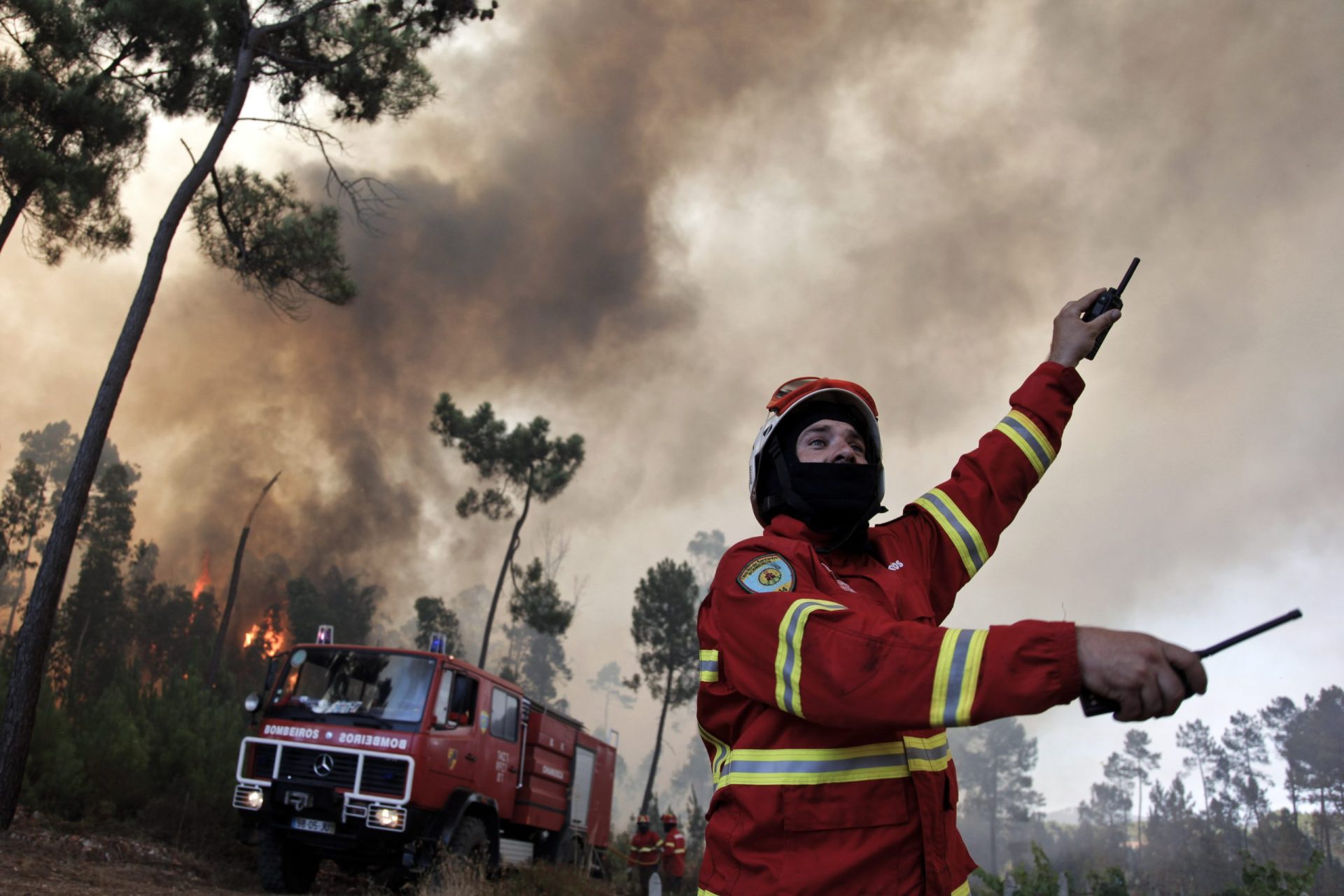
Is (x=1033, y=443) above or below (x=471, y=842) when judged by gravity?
above

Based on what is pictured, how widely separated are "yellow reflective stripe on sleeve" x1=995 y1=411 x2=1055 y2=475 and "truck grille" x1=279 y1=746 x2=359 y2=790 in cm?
765

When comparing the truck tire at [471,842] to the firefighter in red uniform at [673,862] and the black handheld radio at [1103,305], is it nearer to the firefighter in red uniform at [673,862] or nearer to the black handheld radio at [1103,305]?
the firefighter in red uniform at [673,862]

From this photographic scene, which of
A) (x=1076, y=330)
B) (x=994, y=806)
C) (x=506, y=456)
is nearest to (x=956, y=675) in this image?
(x=1076, y=330)

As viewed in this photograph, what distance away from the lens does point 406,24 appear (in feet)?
42.7

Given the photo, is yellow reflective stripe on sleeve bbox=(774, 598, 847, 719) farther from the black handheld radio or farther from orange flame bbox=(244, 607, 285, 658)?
orange flame bbox=(244, 607, 285, 658)

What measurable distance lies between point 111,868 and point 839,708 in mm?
9713

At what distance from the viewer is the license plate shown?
8156 mm

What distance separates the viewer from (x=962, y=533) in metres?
2.30

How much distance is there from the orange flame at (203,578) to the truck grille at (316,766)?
4057 cm

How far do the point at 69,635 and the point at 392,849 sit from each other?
3102 cm

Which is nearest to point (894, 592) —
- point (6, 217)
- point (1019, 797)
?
point (6, 217)

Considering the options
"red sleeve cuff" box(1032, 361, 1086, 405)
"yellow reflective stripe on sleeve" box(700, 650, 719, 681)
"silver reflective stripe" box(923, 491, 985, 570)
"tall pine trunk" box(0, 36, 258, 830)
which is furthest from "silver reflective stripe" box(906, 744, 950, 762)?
"tall pine trunk" box(0, 36, 258, 830)

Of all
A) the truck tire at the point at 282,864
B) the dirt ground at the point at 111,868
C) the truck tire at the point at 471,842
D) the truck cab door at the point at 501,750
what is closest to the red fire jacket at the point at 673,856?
the truck cab door at the point at 501,750

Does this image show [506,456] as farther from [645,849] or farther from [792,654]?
[792,654]
